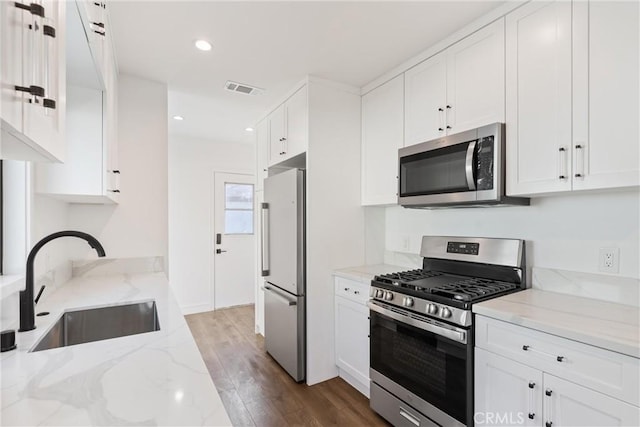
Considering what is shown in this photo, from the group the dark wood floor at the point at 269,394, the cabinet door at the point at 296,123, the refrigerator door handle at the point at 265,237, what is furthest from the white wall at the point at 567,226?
the refrigerator door handle at the point at 265,237

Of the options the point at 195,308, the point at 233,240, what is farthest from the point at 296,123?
the point at 195,308

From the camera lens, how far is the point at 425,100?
2.17 metres

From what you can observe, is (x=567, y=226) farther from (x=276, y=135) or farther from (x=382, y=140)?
(x=276, y=135)

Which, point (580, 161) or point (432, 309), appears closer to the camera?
point (580, 161)

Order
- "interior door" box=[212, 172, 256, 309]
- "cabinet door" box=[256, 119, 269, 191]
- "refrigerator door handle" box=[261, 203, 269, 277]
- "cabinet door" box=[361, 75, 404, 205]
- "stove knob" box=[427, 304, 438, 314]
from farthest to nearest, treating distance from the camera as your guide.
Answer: "interior door" box=[212, 172, 256, 309]
"cabinet door" box=[256, 119, 269, 191]
"refrigerator door handle" box=[261, 203, 269, 277]
"cabinet door" box=[361, 75, 404, 205]
"stove knob" box=[427, 304, 438, 314]

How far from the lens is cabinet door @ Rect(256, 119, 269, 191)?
335 cm

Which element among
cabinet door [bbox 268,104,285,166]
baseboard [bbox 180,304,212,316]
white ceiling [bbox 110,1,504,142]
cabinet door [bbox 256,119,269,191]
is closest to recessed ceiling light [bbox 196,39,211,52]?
white ceiling [bbox 110,1,504,142]

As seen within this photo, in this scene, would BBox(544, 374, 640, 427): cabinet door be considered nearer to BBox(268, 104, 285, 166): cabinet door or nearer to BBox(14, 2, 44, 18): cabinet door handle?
BBox(14, 2, 44, 18): cabinet door handle

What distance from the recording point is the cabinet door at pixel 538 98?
1.50 meters

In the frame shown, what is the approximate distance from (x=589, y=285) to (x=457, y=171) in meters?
0.89

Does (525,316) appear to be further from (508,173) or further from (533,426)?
(508,173)

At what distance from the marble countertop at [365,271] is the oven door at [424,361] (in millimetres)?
235

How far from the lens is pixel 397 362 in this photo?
192 centimetres

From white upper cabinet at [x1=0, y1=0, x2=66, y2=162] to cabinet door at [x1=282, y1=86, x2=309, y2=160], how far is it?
5.86ft
